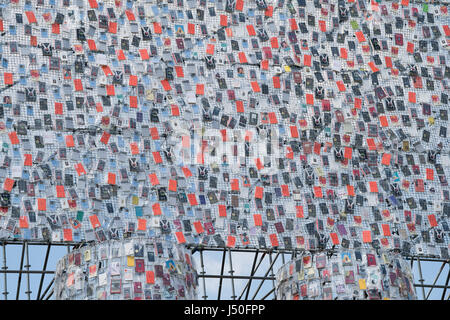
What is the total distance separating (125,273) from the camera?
11.0 metres

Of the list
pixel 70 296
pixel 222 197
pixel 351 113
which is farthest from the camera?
pixel 351 113

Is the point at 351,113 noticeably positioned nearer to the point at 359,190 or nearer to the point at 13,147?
the point at 359,190

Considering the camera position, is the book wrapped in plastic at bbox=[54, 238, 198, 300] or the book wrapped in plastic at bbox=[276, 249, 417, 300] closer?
the book wrapped in plastic at bbox=[54, 238, 198, 300]

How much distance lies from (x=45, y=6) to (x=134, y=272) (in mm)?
5715

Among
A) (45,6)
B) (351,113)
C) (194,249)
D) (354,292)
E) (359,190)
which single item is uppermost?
(45,6)

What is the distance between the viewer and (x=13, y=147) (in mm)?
13922

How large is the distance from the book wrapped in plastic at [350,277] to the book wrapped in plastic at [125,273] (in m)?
1.40

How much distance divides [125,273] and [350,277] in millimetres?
2737

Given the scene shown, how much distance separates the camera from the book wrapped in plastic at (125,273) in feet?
35.9

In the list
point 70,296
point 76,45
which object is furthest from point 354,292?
point 76,45

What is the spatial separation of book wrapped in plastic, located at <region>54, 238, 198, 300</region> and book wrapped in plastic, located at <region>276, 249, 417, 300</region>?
140cm

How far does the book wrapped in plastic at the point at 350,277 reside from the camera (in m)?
11.5

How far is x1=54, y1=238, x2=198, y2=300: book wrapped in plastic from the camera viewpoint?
1094 cm

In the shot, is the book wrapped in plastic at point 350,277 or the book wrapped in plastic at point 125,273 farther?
the book wrapped in plastic at point 350,277
